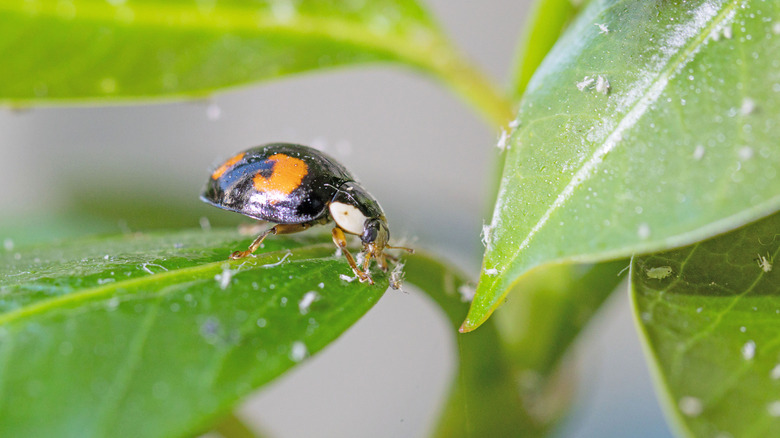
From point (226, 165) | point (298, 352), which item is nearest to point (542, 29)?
point (226, 165)

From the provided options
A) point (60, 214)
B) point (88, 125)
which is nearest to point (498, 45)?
point (88, 125)

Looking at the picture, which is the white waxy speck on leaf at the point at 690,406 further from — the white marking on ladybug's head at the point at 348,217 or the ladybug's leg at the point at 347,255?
the white marking on ladybug's head at the point at 348,217

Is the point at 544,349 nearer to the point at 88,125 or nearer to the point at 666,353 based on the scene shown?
the point at 666,353

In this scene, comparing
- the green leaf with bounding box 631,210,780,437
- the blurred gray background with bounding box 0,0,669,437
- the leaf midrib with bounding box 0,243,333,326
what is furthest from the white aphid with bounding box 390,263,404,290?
the blurred gray background with bounding box 0,0,669,437

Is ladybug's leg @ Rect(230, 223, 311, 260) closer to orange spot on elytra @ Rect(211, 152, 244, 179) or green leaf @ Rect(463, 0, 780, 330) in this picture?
orange spot on elytra @ Rect(211, 152, 244, 179)

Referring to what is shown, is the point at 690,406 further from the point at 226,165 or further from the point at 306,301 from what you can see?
the point at 226,165

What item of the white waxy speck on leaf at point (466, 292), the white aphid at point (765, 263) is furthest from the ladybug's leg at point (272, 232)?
the white aphid at point (765, 263)

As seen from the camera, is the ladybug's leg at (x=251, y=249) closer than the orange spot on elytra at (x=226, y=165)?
Yes
